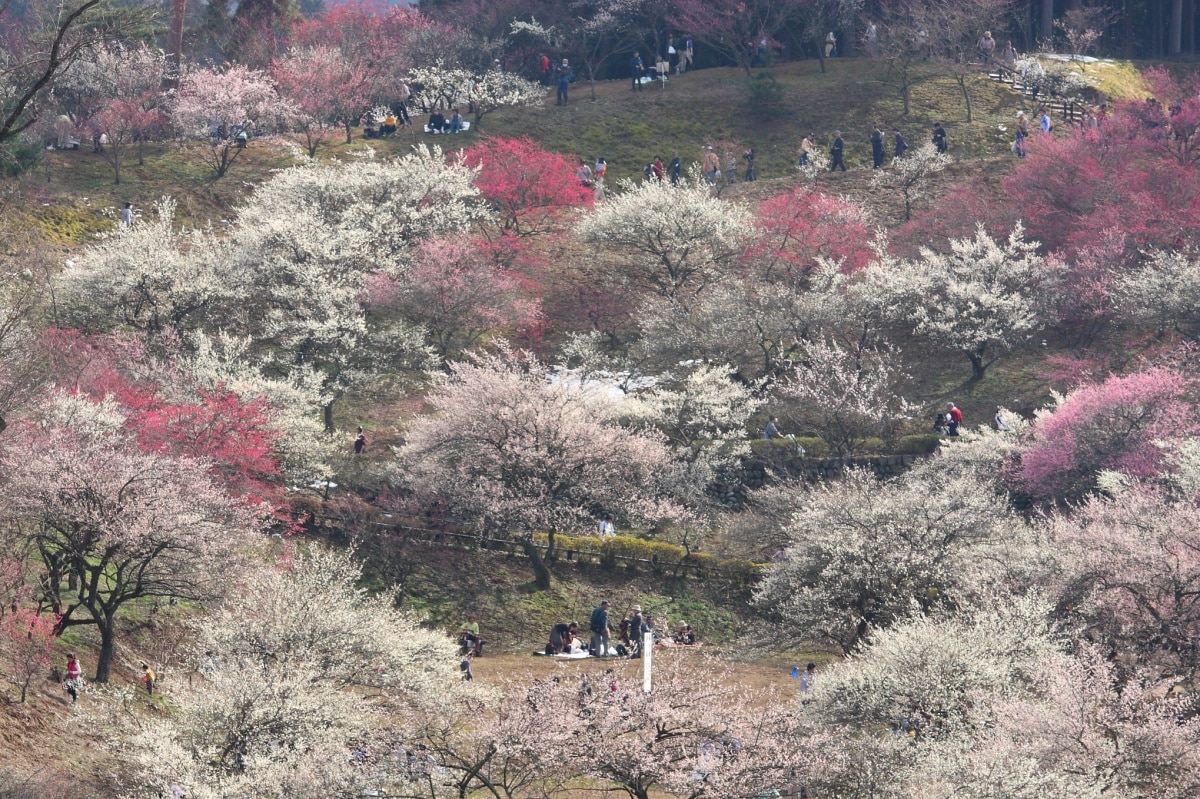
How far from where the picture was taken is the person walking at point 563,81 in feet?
238

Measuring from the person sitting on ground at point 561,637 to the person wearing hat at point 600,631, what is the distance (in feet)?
2.10

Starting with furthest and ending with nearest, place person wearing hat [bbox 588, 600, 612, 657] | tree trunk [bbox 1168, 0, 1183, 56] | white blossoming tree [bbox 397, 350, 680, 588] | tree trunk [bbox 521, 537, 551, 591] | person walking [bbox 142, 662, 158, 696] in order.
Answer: tree trunk [bbox 1168, 0, 1183, 56]
tree trunk [bbox 521, 537, 551, 591]
white blossoming tree [bbox 397, 350, 680, 588]
person wearing hat [bbox 588, 600, 612, 657]
person walking [bbox 142, 662, 158, 696]

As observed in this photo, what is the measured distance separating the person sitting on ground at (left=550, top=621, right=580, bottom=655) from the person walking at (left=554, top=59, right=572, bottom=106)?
36.9m

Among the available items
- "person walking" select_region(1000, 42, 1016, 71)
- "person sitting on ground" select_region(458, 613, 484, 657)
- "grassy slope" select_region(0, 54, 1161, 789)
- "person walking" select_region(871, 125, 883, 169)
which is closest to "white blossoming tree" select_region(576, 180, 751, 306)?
"grassy slope" select_region(0, 54, 1161, 789)


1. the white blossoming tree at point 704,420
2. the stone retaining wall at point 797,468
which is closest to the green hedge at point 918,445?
the stone retaining wall at point 797,468

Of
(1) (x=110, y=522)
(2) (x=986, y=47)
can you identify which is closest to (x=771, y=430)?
(1) (x=110, y=522)

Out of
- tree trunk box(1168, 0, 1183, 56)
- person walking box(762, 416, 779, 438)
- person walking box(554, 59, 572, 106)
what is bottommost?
person walking box(762, 416, 779, 438)

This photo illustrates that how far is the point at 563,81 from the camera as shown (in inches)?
2859

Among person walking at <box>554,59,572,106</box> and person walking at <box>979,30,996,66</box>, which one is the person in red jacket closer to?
person walking at <box>554,59,572,106</box>

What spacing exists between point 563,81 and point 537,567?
112ft

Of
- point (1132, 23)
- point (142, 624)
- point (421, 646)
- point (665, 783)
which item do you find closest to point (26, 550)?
point (142, 624)

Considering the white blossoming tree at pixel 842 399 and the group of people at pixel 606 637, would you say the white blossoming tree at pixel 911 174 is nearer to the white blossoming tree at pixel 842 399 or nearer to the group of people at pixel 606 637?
the white blossoming tree at pixel 842 399

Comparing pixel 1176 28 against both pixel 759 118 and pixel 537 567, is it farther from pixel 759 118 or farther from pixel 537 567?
pixel 537 567

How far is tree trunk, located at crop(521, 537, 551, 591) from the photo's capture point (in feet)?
140
